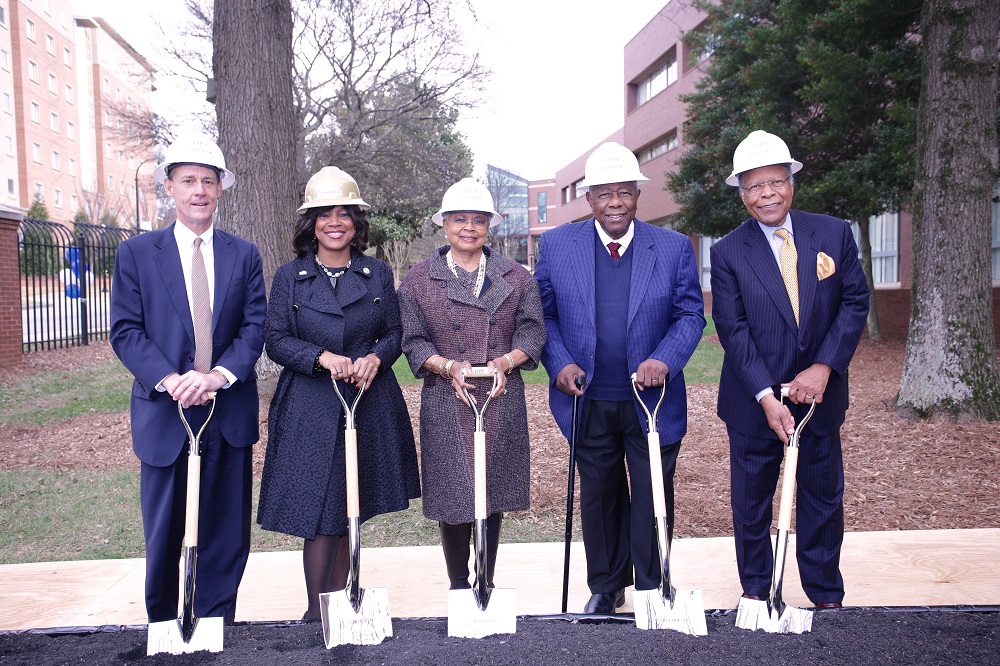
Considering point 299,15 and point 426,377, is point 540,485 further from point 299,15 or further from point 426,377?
point 299,15

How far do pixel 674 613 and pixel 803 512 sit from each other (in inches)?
41.2

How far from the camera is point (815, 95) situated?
42.4 feet

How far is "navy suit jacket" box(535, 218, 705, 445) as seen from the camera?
3.41 meters

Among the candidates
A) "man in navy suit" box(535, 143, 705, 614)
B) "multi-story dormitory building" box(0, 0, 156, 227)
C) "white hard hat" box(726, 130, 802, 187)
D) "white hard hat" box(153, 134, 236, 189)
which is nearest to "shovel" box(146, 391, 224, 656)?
"white hard hat" box(153, 134, 236, 189)

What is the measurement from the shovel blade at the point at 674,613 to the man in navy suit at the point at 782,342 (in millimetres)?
771

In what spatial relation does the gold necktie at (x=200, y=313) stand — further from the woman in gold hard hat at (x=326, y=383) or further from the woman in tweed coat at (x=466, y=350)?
the woman in tweed coat at (x=466, y=350)

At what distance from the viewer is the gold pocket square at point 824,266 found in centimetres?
329

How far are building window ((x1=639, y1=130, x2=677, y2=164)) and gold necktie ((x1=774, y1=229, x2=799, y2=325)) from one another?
2608 centimetres

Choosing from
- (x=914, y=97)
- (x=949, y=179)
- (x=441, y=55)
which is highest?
(x=441, y=55)

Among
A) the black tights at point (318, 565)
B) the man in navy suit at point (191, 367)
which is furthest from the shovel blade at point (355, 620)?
the man in navy suit at point (191, 367)

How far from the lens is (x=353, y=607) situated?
2738 millimetres

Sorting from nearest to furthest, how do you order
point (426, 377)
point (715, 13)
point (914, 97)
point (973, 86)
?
1. point (426, 377)
2. point (973, 86)
3. point (914, 97)
4. point (715, 13)

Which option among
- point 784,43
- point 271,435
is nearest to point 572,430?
point 271,435

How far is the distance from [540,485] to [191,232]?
3.59 m
